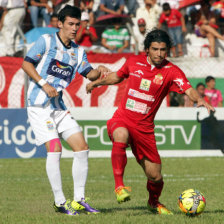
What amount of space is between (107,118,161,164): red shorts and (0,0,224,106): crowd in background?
8908mm

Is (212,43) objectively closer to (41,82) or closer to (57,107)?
(57,107)

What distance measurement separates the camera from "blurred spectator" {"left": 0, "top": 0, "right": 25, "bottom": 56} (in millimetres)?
16375

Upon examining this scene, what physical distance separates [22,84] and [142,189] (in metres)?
6.44

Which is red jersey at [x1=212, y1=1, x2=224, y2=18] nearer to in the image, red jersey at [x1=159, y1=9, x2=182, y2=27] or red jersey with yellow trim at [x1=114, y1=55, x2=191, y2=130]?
red jersey at [x1=159, y1=9, x2=182, y2=27]

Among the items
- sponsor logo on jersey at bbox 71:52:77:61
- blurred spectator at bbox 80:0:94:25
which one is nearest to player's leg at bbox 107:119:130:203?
sponsor logo on jersey at bbox 71:52:77:61

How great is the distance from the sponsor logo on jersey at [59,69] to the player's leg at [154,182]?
4.27ft

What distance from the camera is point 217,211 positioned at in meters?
7.17

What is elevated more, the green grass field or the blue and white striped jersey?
the blue and white striped jersey

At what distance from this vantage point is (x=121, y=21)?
18.2 meters

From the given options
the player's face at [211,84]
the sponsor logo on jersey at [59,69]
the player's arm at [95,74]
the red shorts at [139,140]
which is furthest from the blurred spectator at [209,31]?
the sponsor logo on jersey at [59,69]

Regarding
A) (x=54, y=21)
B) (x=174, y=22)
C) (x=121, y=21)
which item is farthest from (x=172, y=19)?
(x=54, y=21)

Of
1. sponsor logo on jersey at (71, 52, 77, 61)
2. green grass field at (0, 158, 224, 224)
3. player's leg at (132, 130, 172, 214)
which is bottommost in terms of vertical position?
green grass field at (0, 158, 224, 224)

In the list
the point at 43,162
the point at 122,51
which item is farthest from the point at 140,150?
the point at 122,51

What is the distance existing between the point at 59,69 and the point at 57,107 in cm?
43
